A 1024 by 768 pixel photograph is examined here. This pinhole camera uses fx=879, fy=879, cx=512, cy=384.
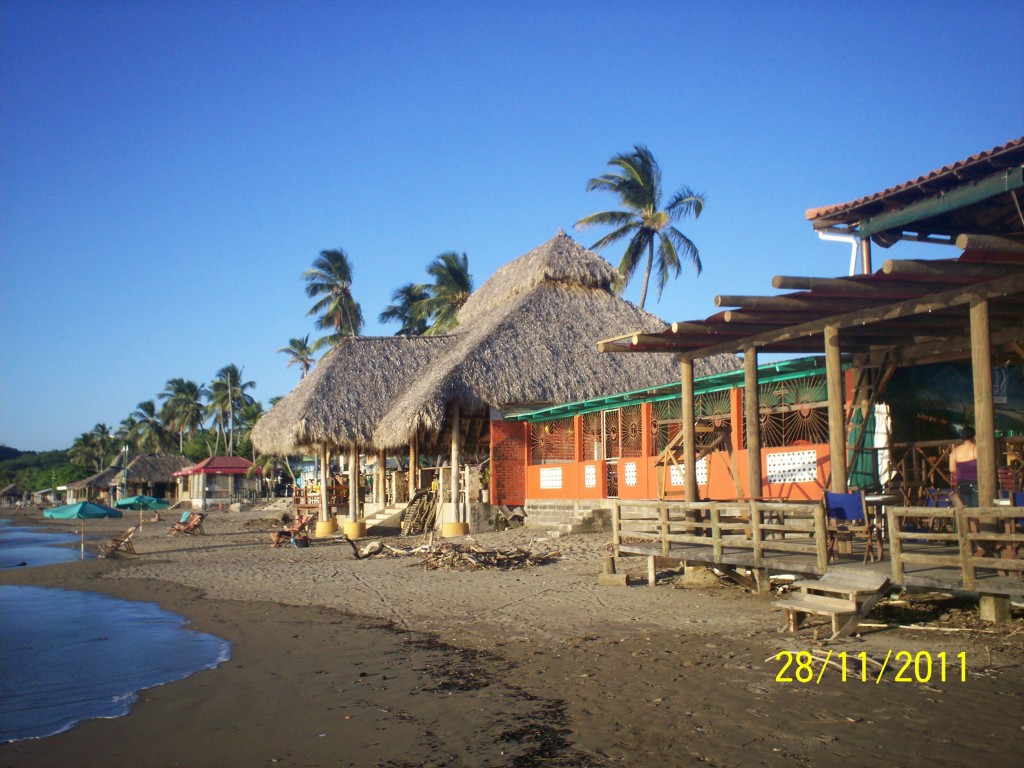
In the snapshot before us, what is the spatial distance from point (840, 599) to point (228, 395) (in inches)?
2512

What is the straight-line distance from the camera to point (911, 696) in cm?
566

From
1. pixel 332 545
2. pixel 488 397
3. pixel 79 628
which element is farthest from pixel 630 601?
pixel 332 545

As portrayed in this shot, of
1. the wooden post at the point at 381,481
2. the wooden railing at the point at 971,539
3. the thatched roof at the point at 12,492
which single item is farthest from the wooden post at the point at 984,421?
the thatched roof at the point at 12,492

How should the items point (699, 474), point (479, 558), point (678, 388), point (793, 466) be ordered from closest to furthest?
point (793, 466), point (479, 558), point (699, 474), point (678, 388)

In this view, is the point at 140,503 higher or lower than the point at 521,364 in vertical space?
lower

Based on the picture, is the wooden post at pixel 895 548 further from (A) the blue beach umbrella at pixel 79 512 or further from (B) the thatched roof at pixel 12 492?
(B) the thatched roof at pixel 12 492

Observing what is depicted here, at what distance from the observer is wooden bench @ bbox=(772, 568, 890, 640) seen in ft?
23.6

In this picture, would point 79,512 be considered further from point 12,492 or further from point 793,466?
point 12,492

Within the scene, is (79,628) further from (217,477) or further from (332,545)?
(217,477)

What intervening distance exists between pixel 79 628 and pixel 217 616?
6.06ft

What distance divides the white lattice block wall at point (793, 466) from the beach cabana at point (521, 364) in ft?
23.7

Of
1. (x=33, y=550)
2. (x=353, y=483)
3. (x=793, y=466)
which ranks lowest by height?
(x=33, y=550)

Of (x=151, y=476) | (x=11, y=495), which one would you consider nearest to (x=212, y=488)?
(x=151, y=476)

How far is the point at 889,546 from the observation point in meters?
8.50
